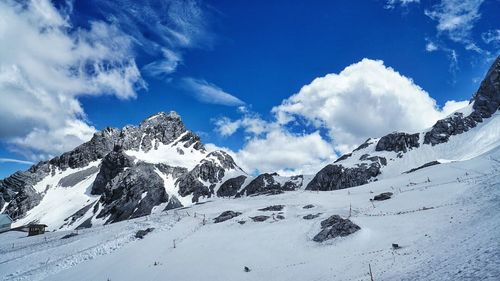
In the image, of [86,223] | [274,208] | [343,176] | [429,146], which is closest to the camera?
[274,208]

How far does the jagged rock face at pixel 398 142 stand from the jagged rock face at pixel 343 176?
22.8 metres

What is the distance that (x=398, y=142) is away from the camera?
182m

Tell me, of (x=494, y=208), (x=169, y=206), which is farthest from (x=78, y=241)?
(x=169, y=206)

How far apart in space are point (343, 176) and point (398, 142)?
45226mm

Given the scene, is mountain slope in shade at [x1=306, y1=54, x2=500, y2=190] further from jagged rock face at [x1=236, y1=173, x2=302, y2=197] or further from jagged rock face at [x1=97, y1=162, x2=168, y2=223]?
jagged rock face at [x1=97, y1=162, x2=168, y2=223]

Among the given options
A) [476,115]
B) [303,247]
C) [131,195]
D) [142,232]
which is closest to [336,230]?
[303,247]

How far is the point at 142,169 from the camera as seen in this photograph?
193500mm

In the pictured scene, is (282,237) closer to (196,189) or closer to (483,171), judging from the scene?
(483,171)

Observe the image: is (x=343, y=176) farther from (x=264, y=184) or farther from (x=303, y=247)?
(x=303, y=247)

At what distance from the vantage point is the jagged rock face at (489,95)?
570 feet

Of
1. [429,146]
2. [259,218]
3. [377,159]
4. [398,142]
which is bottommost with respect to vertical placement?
[259,218]

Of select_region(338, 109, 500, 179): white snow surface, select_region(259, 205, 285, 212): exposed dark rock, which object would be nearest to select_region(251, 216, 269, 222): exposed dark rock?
select_region(259, 205, 285, 212): exposed dark rock

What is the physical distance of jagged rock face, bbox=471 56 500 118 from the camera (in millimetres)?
173750

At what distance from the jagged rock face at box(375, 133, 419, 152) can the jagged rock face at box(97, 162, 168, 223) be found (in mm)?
108783
